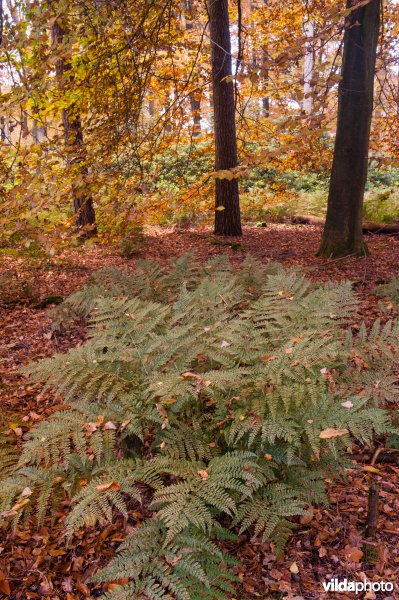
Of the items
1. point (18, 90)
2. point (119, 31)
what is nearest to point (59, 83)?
point (18, 90)

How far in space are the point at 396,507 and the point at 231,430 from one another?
1061mm

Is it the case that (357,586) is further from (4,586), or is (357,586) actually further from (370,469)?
(4,586)

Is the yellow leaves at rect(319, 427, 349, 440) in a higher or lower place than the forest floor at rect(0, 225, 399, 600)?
higher

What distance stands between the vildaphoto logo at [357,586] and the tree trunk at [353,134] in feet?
17.6

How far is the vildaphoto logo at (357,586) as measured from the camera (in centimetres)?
194

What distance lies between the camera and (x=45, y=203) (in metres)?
4.49

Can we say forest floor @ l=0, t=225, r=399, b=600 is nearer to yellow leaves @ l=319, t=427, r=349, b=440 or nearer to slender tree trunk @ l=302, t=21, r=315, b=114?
yellow leaves @ l=319, t=427, r=349, b=440

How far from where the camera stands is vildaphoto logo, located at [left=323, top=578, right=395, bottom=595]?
6.36ft

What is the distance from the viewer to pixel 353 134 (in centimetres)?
642

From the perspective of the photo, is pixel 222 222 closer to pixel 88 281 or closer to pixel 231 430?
pixel 88 281

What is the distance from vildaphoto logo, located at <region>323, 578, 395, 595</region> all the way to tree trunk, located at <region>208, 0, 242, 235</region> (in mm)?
7074

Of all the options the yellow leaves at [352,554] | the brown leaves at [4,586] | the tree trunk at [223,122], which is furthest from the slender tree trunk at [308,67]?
the brown leaves at [4,586]

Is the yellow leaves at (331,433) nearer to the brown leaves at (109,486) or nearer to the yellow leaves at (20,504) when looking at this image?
the brown leaves at (109,486)

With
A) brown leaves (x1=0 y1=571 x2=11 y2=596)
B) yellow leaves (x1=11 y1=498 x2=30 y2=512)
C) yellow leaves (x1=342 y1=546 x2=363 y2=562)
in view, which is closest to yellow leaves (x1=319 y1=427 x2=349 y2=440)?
yellow leaves (x1=342 y1=546 x2=363 y2=562)
